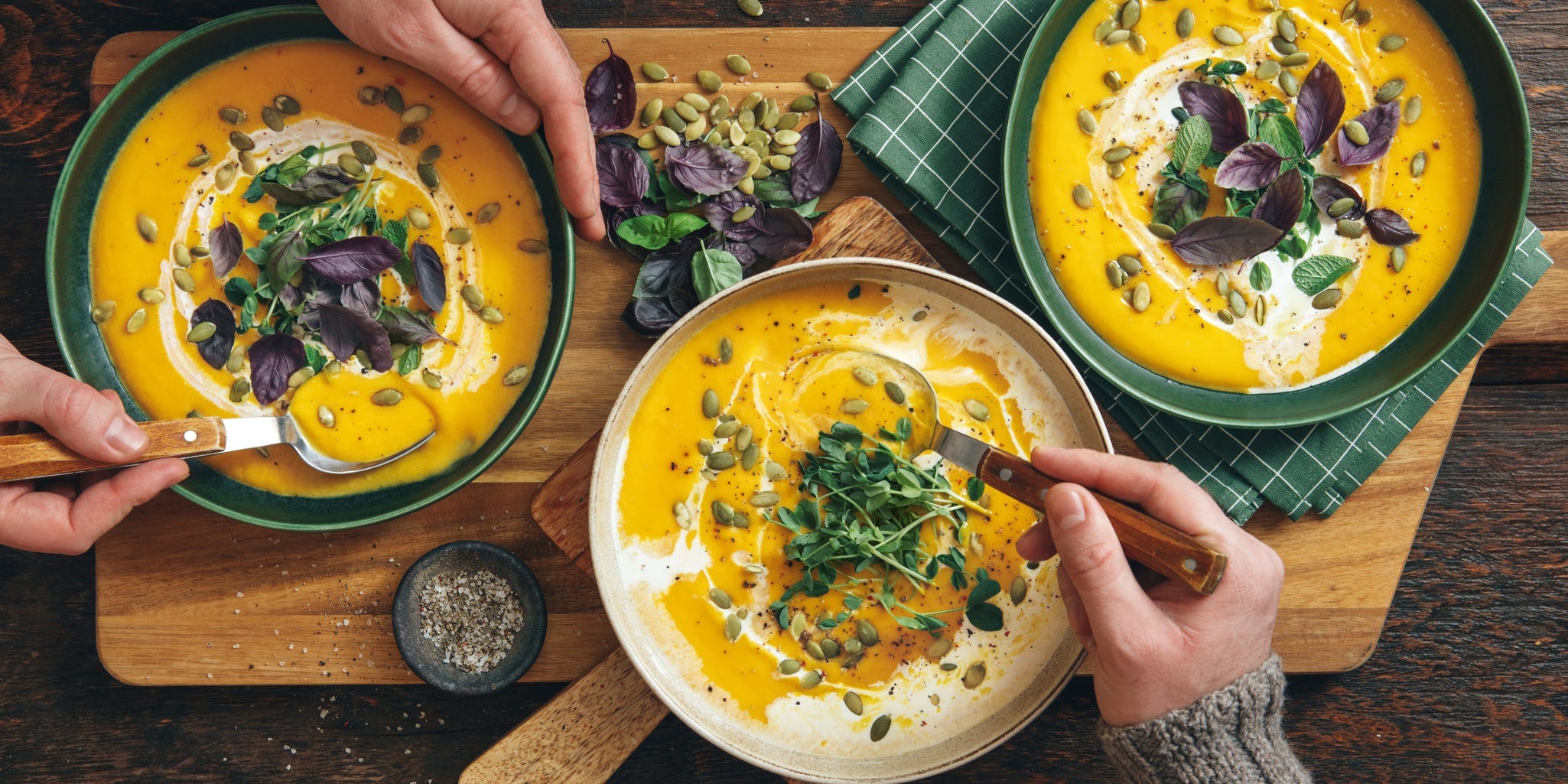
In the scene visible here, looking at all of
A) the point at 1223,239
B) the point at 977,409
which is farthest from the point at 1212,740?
the point at 1223,239

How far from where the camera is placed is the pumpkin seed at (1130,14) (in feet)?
5.48

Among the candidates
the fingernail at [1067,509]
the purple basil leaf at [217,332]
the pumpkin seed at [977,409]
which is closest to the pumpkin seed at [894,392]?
the pumpkin seed at [977,409]

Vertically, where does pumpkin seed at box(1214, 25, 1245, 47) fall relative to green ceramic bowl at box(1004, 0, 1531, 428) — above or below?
above

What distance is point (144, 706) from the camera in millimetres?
1950

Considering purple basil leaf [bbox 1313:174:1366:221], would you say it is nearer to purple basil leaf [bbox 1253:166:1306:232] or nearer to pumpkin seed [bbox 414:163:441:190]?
purple basil leaf [bbox 1253:166:1306:232]

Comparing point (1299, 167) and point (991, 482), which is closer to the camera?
point (991, 482)

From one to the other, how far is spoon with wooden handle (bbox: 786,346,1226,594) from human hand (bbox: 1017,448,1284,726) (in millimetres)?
40

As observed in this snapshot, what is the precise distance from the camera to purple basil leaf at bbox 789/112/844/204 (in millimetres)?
1722

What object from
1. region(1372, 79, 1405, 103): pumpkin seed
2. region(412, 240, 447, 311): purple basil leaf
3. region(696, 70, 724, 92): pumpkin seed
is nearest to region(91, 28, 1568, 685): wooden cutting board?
region(696, 70, 724, 92): pumpkin seed

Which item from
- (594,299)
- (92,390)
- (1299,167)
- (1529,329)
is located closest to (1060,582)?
(1299,167)

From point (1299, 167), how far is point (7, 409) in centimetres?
239

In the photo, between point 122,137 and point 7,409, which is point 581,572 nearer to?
point 7,409

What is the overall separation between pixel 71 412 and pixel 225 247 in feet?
1.25

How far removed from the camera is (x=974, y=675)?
164 centimetres
